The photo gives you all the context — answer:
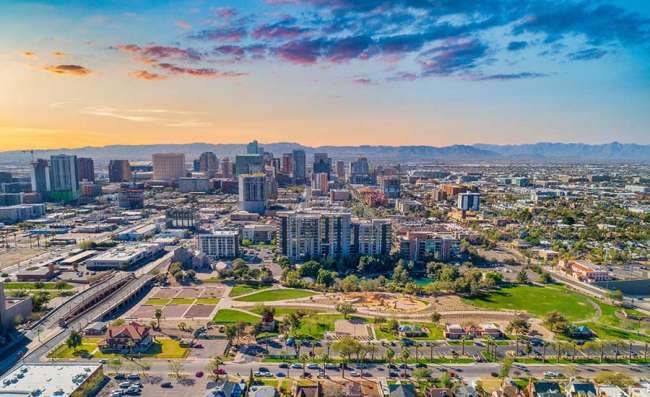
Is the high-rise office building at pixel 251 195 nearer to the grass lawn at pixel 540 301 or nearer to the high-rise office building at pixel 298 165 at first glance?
the grass lawn at pixel 540 301

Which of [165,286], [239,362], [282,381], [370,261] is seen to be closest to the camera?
[282,381]

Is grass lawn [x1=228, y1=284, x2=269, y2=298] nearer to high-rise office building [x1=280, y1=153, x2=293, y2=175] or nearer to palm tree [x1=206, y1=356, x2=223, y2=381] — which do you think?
palm tree [x1=206, y1=356, x2=223, y2=381]

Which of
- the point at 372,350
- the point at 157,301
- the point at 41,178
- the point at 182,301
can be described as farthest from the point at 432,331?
the point at 41,178

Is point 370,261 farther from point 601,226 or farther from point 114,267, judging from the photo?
point 601,226

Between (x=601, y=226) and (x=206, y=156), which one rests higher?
(x=206, y=156)

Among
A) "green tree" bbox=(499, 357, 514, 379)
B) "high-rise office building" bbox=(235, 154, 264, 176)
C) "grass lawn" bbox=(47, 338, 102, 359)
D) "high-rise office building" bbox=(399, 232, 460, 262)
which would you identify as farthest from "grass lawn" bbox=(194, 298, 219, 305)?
"high-rise office building" bbox=(235, 154, 264, 176)

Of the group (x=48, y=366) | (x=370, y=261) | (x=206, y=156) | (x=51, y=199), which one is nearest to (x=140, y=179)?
(x=206, y=156)
